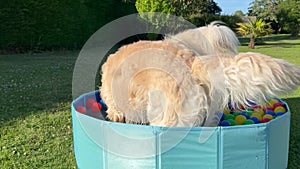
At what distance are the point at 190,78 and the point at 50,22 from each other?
1421cm

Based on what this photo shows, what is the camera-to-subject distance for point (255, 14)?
35875mm

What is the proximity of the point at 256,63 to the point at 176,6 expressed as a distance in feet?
56.7

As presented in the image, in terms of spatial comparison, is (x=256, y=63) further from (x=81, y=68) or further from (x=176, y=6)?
(x=176, y=6)

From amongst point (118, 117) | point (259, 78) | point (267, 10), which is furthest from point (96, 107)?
point (267, 10)

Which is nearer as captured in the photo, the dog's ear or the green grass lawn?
the dog's ear

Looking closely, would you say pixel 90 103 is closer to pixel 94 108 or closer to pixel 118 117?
pixel 94 108

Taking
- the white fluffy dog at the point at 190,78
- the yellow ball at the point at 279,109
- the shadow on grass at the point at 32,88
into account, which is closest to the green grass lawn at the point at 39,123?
the shadow on grass at the point at 32,88

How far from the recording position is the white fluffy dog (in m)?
2.61

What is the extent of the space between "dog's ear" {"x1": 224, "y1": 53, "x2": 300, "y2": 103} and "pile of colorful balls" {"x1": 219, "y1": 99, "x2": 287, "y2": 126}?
133 cm

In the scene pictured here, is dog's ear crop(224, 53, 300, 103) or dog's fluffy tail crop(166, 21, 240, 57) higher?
dog's fluffy tail crop(166, 21, 240, 57)

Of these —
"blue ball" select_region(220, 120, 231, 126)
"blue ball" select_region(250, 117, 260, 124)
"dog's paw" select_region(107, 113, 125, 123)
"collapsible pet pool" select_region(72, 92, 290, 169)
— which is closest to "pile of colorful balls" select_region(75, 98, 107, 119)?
"dog's paw" select_region(107, 113, 125, 123)

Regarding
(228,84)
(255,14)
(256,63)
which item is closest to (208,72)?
(228,84)

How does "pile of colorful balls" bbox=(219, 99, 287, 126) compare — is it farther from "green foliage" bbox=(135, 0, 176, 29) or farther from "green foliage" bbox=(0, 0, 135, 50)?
"green foliage" bbox=(0, 0, 135, 50)

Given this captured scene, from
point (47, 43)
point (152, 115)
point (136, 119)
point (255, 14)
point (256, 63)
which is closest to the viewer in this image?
point (256, 63)
